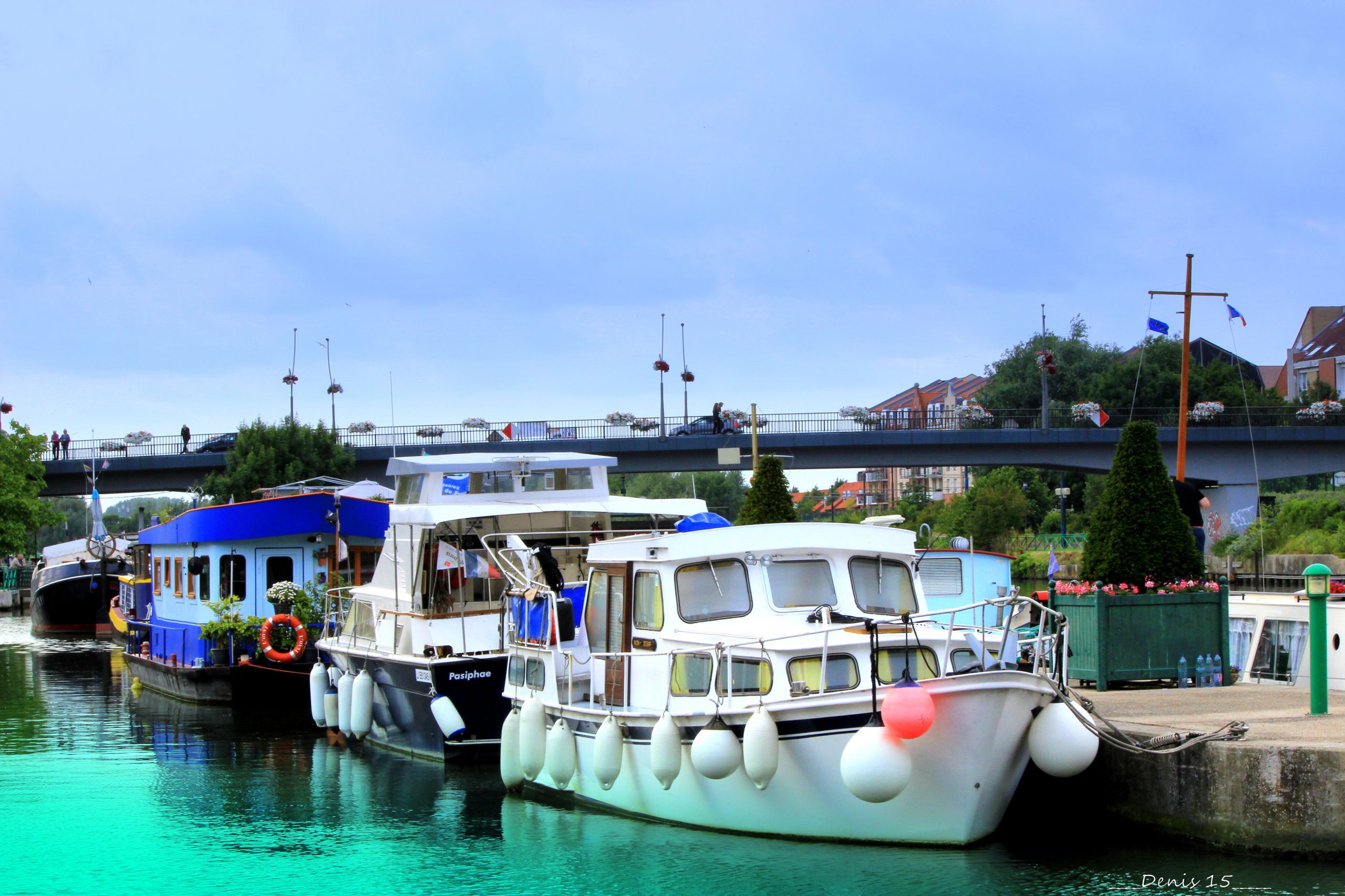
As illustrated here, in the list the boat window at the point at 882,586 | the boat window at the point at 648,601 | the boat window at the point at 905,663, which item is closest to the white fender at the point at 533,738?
the boat window at the point at 648,601

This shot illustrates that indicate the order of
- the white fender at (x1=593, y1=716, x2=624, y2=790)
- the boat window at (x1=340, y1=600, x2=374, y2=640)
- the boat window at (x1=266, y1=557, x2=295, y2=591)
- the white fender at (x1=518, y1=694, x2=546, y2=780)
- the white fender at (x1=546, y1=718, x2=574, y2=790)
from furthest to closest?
the boat window at (x1=266, y1=557, x2=295, y2=591) < the boat window at (x1=340, y1=600, x2=374, y2=640) < the white fender at (x1=518, y1=694, x2=546, y2=780) < the white fender at (x1=546, y1=718, x2=574, y2=790) < the white fender at (x1=593, y1=716, x2=624, y2=790)

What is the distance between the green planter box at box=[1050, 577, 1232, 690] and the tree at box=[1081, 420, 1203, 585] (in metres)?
0.48

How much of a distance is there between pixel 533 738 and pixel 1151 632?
317 inches

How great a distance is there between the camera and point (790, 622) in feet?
45.4

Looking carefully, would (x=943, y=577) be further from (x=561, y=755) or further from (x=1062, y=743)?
(x=1062, y=743)

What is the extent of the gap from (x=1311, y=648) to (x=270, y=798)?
12.7 meters

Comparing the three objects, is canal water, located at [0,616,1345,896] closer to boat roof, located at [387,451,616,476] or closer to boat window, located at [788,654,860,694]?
boat window, located at [788,654,860,694]

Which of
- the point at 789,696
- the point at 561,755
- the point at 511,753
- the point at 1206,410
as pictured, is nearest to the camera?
the point at 789,696

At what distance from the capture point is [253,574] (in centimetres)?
2705

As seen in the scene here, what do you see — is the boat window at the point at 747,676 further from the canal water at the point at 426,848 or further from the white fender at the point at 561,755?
the white fender at the point at 561,755

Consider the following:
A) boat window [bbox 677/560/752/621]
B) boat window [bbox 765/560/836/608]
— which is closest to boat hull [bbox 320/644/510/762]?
boat window [bbox 677/560/752/621]

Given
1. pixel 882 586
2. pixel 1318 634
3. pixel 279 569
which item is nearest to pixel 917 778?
pixel 882 586

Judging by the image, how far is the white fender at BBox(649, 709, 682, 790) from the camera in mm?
13242

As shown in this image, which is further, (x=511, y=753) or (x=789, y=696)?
(x=511, y=753)
